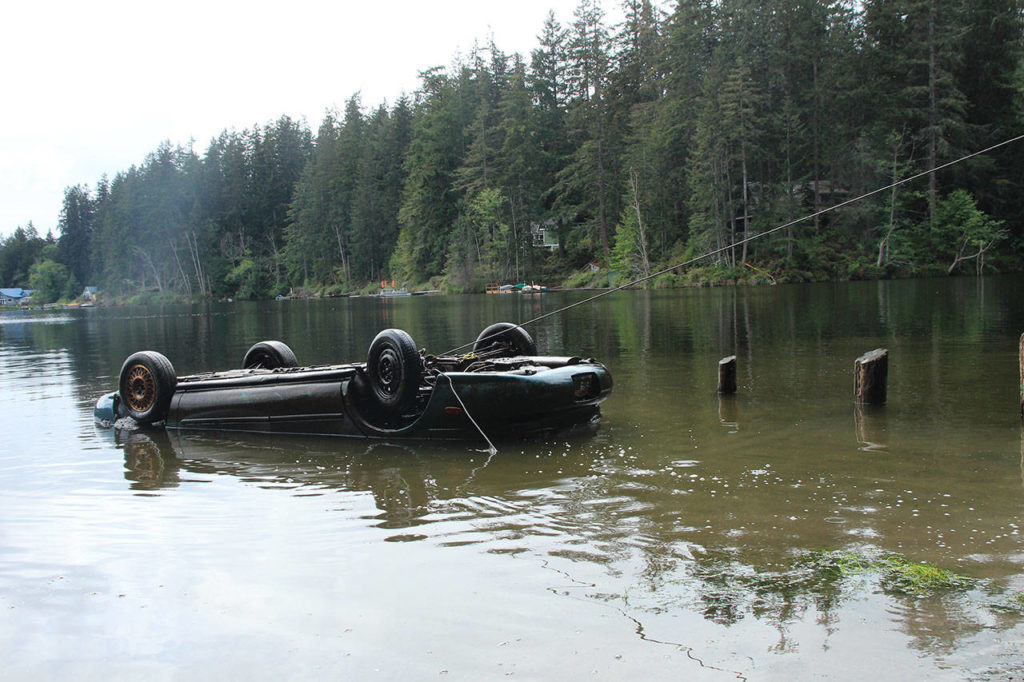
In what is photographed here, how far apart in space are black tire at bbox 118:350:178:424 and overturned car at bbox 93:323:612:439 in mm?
14

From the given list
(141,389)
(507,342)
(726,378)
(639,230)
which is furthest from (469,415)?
(639,230)

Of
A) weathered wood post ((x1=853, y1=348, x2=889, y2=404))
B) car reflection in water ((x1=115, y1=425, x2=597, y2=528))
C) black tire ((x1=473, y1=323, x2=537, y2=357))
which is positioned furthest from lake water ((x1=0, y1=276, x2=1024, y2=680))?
black tire ((x1=473, y1=323, x2=537, y2=357))

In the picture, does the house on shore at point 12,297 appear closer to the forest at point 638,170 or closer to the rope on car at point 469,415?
the forest at point 638,170

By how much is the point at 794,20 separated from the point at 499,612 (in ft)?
Result: 222

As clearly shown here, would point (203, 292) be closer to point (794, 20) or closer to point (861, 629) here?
point (794, 20)

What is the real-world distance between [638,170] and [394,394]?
206 feet

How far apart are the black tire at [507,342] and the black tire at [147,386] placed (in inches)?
176

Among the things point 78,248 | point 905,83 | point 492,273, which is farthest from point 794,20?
point 78,248

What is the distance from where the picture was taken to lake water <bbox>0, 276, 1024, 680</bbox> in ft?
13.2

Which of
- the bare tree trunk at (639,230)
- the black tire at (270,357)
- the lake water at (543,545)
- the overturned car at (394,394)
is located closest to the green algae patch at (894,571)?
the lake water at (543,545)

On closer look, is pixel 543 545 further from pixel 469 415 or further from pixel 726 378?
pixel 726 378

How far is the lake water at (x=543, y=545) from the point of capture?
404 cm

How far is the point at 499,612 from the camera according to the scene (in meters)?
4.53

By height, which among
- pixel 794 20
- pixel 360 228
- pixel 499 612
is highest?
pixel 794 20
